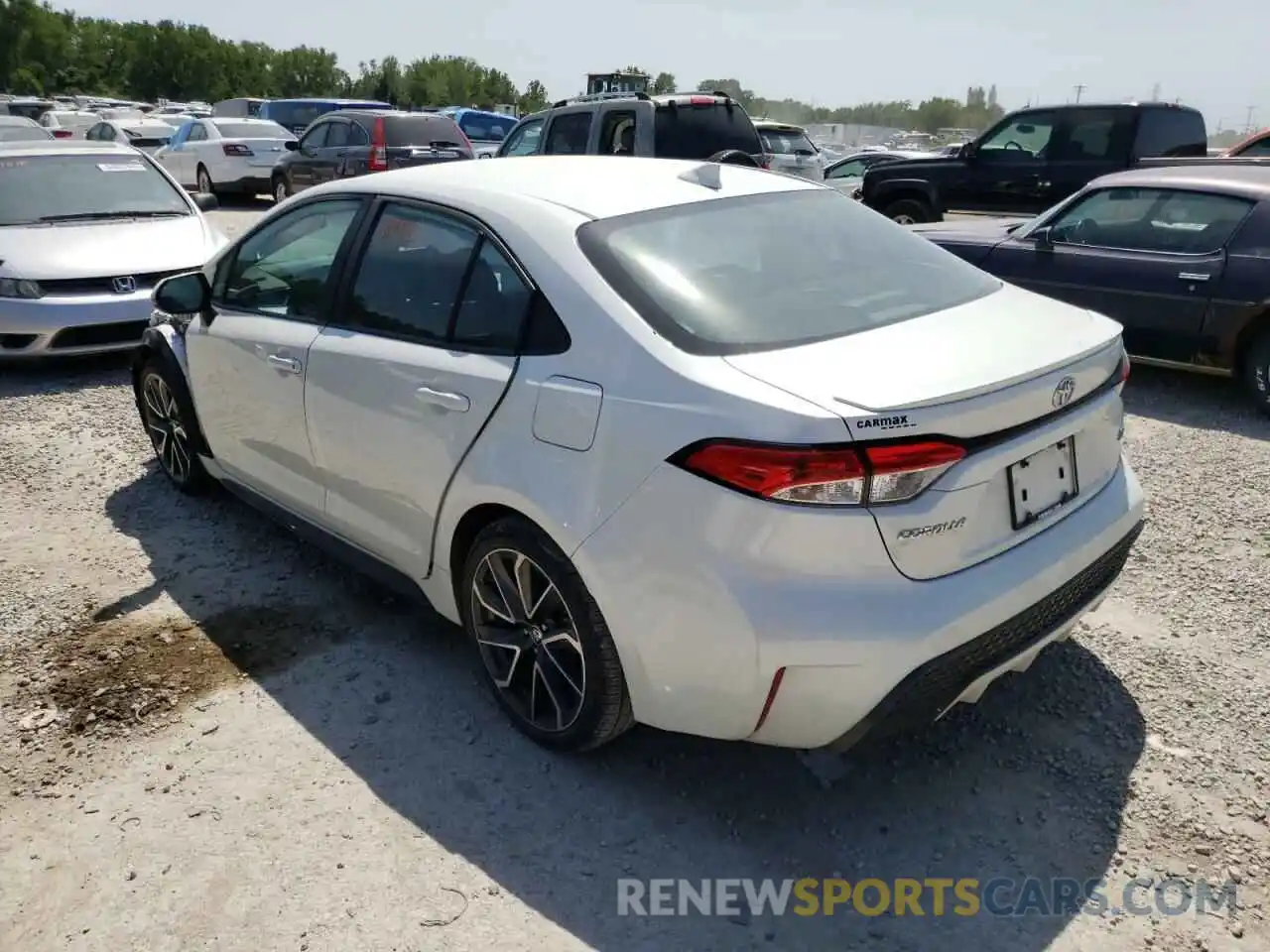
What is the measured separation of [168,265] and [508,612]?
5.45m

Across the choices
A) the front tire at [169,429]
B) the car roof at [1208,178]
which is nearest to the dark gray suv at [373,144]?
the car roof at [1208,178]

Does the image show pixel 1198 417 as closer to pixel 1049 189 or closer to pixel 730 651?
A: pixel 730 651

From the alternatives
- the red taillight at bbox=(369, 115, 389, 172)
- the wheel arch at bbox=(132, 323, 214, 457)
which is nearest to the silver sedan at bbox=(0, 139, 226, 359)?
the wheel arch at bbox=(132, 323, 214, 457)

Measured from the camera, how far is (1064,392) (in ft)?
8.32

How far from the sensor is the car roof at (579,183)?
3.00 meters

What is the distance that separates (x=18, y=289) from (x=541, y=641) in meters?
5.68

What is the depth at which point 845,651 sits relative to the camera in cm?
223

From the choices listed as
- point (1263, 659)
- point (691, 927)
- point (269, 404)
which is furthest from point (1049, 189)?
point (691, 927)

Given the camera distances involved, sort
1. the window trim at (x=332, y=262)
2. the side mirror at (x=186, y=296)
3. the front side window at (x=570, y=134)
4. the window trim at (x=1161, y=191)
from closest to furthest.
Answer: the window trim at (x=332, y=262), the side mirror at (x=186, y=296), the window trim at (x=1161, y=191), the front side window at (x=570, y=134)

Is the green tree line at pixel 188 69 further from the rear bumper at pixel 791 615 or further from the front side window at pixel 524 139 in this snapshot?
the rear bumper at pixel 791 615

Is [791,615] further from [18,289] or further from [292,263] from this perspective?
[18,289]

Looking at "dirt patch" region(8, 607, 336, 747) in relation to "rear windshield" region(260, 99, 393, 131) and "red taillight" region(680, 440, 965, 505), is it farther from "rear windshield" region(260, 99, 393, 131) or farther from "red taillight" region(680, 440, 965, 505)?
"rear windshield" region(260, 99, 393, 131)

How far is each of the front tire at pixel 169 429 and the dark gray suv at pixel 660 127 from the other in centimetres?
659

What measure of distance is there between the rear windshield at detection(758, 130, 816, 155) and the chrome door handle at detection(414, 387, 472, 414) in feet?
40.4
